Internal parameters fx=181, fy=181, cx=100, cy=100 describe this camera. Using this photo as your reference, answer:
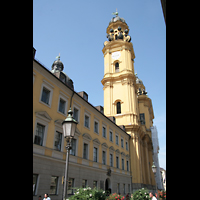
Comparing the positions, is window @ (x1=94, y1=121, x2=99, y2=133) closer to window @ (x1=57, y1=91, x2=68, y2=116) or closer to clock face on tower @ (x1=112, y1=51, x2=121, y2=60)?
window @ (x1=57, y1=91, x2=68, y2=116)

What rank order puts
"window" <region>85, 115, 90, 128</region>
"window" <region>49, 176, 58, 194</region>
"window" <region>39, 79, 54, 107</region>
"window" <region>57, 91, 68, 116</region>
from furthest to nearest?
1. "window" <region>85, 115, 90, 128</region>
2. "window" <region>57, 91, 68, 116</region>
3. "window" <region>39, 79, 54, 107</region>
4. "window" <region>49, 176, 58, 194</region>

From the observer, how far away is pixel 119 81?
4275 cm

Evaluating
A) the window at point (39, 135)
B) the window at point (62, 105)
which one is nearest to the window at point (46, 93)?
the window at point (62, 105)

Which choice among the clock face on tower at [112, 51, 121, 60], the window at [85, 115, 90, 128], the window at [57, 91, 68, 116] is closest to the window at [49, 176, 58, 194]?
the window at [57, 91, 68, 116]

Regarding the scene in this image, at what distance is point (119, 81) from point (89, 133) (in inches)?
940

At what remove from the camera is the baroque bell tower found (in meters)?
39.7

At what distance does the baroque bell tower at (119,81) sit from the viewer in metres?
39.7

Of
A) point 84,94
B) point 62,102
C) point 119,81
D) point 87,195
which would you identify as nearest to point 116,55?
point 119,81

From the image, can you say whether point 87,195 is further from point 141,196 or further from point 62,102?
point 62,102

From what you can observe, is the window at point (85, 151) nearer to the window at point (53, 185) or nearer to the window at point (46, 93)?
the window at point (53, 185)

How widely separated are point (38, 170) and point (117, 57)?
37135 mm

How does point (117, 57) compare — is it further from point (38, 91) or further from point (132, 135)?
point (38, 91)

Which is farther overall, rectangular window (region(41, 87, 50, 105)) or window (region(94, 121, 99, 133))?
window (region(94, 121, 99, 133))
